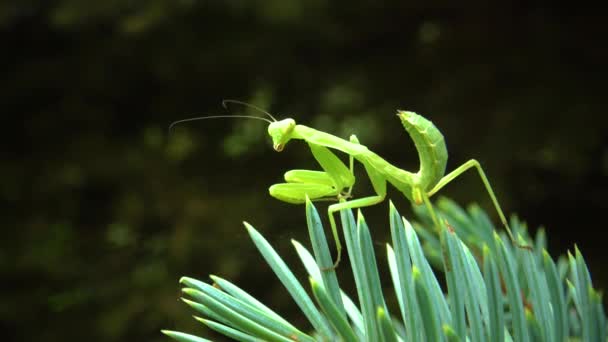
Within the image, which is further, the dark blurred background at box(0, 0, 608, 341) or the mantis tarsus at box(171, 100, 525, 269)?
the dark blurred background at box(0, 0, 608, 341)

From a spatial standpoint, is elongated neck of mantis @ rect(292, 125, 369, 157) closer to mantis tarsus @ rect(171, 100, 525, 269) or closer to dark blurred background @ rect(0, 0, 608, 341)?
mantis tarsus @ rect(171, 100, 525, 269)

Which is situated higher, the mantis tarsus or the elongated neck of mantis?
the elongated neck of mantis

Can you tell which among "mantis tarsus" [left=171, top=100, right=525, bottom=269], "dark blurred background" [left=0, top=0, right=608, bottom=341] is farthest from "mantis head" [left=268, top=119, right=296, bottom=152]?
"dark blurred background" [left=0, top=0, right=608, bottom=341]

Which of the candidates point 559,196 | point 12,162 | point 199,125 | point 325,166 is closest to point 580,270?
point 325,166

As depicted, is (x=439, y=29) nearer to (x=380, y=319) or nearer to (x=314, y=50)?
(x=314, y=50)

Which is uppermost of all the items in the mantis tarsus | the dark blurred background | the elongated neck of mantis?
the dark blurred background

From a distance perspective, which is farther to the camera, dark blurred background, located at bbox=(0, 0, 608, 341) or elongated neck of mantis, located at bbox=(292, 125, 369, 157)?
dark blurred background, located at bbox=(0, 0, 608, 341)

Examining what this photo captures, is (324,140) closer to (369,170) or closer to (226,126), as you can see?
(369,170)

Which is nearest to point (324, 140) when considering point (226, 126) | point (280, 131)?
point (280, 131)
